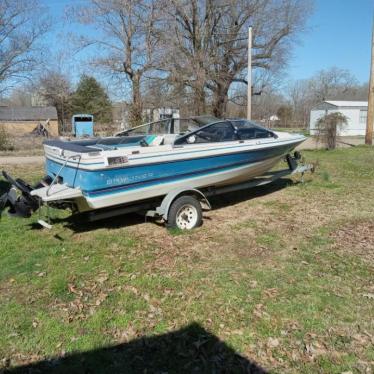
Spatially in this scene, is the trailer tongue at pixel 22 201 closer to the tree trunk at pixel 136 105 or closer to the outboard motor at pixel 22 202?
the outboard motor at pixel 22 202

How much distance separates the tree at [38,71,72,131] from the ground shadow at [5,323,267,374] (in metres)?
43.4

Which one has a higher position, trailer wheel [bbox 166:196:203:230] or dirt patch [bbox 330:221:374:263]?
trailer wheel [bbox 166:196:203:230]

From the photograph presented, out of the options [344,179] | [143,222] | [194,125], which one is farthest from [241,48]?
[143,222]

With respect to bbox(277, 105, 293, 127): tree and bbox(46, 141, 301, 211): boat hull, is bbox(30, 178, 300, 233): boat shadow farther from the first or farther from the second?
bbox(277, 105, 293, 127): tree

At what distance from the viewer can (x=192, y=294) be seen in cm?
430

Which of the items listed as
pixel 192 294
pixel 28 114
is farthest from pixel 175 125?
pixel 28 114

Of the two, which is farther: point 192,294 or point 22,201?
point 22,201

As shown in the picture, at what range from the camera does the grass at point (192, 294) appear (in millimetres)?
3352

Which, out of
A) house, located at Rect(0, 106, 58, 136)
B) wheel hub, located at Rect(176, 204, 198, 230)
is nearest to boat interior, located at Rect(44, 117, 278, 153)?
wheel hub, located at Rect(176, 204, 198, 230)

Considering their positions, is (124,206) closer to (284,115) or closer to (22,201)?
(22,201)

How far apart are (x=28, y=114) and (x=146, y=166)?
149 feet

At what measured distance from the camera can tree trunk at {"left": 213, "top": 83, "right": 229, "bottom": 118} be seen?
24.9m

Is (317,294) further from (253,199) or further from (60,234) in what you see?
(253,199)

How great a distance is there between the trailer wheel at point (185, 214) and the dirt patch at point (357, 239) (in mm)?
2116
